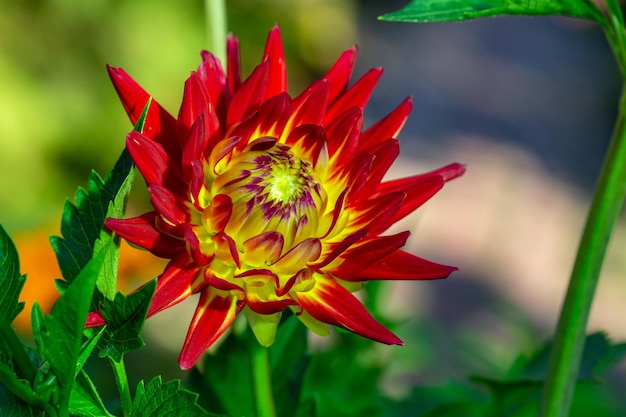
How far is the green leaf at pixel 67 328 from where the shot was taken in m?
0.38

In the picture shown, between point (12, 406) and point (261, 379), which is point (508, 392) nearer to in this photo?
point (261, 379)

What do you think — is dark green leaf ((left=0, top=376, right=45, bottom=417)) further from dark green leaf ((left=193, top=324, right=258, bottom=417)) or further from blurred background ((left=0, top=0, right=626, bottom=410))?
blurred background ((left=0, top=0, right=626, bottom=410))

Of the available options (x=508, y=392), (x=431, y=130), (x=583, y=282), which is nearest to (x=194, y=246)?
(x=583, y=282)

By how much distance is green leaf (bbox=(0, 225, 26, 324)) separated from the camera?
1.46 feet

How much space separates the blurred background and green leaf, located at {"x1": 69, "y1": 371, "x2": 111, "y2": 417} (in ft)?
1.88

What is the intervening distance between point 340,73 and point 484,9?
0.11 metres

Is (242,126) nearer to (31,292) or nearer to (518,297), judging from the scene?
(31,292)

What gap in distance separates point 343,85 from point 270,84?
0.05 m

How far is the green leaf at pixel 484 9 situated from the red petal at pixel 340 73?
0.19 ft

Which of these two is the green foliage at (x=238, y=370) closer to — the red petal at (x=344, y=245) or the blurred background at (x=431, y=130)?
the red petal at (x=344, y=245)

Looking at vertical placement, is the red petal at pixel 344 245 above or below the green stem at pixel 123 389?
above

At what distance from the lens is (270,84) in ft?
1.79

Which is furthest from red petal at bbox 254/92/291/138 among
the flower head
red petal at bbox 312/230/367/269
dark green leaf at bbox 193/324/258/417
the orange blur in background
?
the orange blur in background

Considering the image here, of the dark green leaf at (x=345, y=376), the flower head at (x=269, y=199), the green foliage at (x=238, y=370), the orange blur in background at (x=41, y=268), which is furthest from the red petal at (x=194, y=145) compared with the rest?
the orange blur in background at (x=41, y=268)
